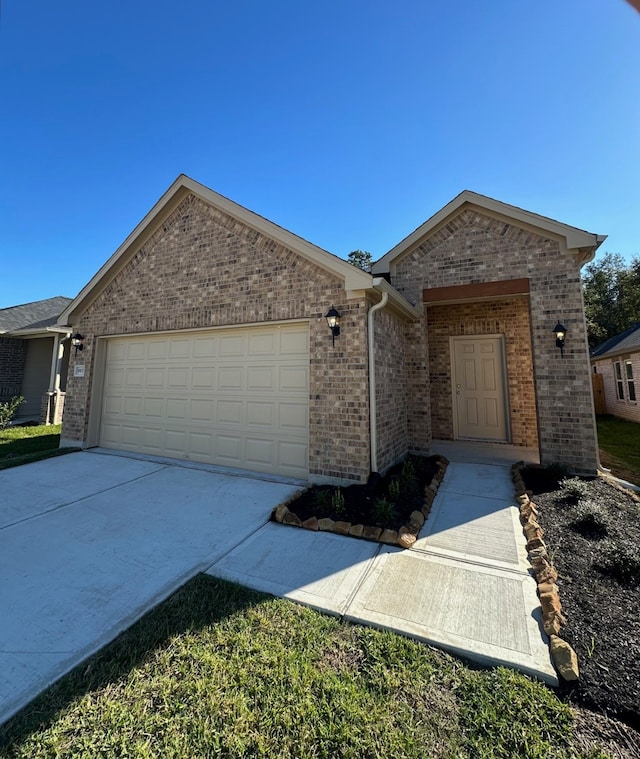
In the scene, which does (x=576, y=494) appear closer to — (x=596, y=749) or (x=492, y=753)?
(x=596, y=749)

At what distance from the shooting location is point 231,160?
841 centimetres

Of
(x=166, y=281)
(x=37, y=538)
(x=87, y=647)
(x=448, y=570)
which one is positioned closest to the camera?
(x=87, y=647)

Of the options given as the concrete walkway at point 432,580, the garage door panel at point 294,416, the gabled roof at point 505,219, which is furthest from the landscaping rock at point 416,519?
the gabled roof at point 505,219

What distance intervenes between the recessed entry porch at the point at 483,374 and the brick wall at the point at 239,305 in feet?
12.7

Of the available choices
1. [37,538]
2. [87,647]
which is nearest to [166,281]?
[37,538]

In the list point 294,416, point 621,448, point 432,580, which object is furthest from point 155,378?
point 621,448

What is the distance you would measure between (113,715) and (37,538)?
2856mm

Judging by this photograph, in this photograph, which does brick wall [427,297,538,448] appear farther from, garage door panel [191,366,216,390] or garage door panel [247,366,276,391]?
garage door panel [191,366,216,390]

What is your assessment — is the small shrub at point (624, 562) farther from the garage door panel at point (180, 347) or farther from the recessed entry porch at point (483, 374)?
the garage door panel at point (180, 347)

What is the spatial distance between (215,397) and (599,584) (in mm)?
5890

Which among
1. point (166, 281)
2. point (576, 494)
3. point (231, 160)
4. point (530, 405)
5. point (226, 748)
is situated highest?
point (231, 160)

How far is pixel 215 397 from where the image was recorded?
6.39m

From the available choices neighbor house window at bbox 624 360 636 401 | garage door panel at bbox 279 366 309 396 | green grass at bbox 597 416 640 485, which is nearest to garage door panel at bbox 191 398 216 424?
garage door panel at bbox 279 366 309 396

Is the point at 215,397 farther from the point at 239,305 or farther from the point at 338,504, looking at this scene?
the point at 338,504
